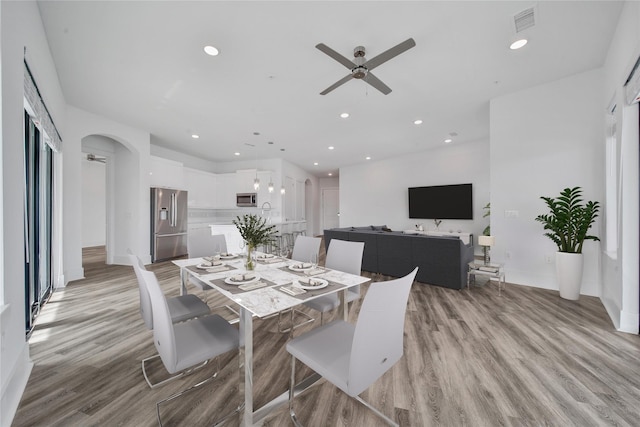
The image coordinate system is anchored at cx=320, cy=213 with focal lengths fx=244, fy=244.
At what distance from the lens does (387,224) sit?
827 cm

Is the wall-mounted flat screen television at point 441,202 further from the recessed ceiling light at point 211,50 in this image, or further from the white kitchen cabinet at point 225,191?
the recessed ceiling light at point 211,50

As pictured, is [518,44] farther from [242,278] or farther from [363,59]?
[242,278]

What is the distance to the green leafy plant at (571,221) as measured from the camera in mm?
3121

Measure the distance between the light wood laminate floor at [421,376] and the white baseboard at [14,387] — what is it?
0.04 m

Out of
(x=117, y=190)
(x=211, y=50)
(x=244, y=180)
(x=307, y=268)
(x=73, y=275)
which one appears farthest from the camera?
(x=244, y=180)

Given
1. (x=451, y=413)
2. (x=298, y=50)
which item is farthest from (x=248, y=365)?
(x=298, y=50)

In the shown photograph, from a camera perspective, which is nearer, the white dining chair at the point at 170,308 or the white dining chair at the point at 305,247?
the white dining chair at the point at 170,308

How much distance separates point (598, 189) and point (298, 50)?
14.3 ft

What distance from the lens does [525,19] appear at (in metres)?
2.33

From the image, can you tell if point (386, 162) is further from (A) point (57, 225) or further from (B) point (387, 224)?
(A) point (57, 225)

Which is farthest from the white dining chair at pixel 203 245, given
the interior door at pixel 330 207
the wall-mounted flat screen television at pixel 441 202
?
the interior door at pixel 330 207

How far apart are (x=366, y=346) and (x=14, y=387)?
235cm

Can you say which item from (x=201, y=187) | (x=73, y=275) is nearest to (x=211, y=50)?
(x=73, y=275)

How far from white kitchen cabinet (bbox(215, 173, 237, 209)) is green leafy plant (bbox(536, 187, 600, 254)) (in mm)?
7558
